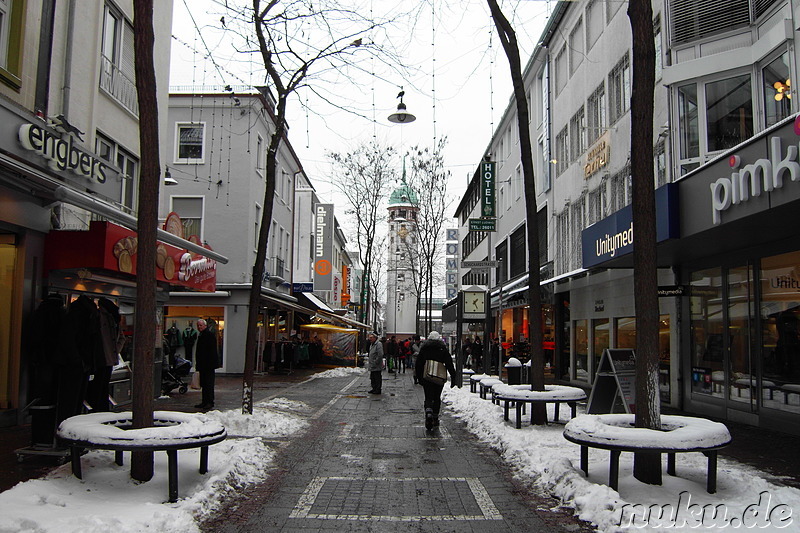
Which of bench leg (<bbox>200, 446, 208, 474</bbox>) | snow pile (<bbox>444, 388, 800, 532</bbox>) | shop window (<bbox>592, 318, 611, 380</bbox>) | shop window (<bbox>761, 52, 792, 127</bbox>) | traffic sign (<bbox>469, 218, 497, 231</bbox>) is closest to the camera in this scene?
snow pile (<bbox>444, 388, 800, 532</bbox>)

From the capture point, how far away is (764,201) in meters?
8.52

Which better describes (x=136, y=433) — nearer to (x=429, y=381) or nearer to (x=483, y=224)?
(x=429, y=381)

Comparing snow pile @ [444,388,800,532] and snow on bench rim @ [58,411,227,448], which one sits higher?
snow on bench rim @ [58,411,227,448]

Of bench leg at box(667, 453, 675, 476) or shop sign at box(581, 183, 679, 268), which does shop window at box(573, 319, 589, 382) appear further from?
bench leg at box(667, 453, 675, 476)

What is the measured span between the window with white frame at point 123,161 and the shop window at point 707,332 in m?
12.4

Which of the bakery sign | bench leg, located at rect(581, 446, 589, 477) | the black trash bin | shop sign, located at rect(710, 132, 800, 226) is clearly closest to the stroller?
the bakery sign

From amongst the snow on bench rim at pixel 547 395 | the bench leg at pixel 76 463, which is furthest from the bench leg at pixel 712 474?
the bench leg at pixel 76 463

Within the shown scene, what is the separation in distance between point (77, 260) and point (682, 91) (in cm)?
1239

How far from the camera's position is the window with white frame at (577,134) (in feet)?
69.6

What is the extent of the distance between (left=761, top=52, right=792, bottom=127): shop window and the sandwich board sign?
5055 millimetres

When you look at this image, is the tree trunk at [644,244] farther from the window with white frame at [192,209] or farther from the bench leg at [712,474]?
the window with white frame at [192,209]

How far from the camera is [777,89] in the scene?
11.2 meters

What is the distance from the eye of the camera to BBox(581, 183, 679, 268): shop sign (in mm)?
11320

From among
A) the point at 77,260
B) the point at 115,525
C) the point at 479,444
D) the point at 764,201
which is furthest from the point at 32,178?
the point at 764,201
